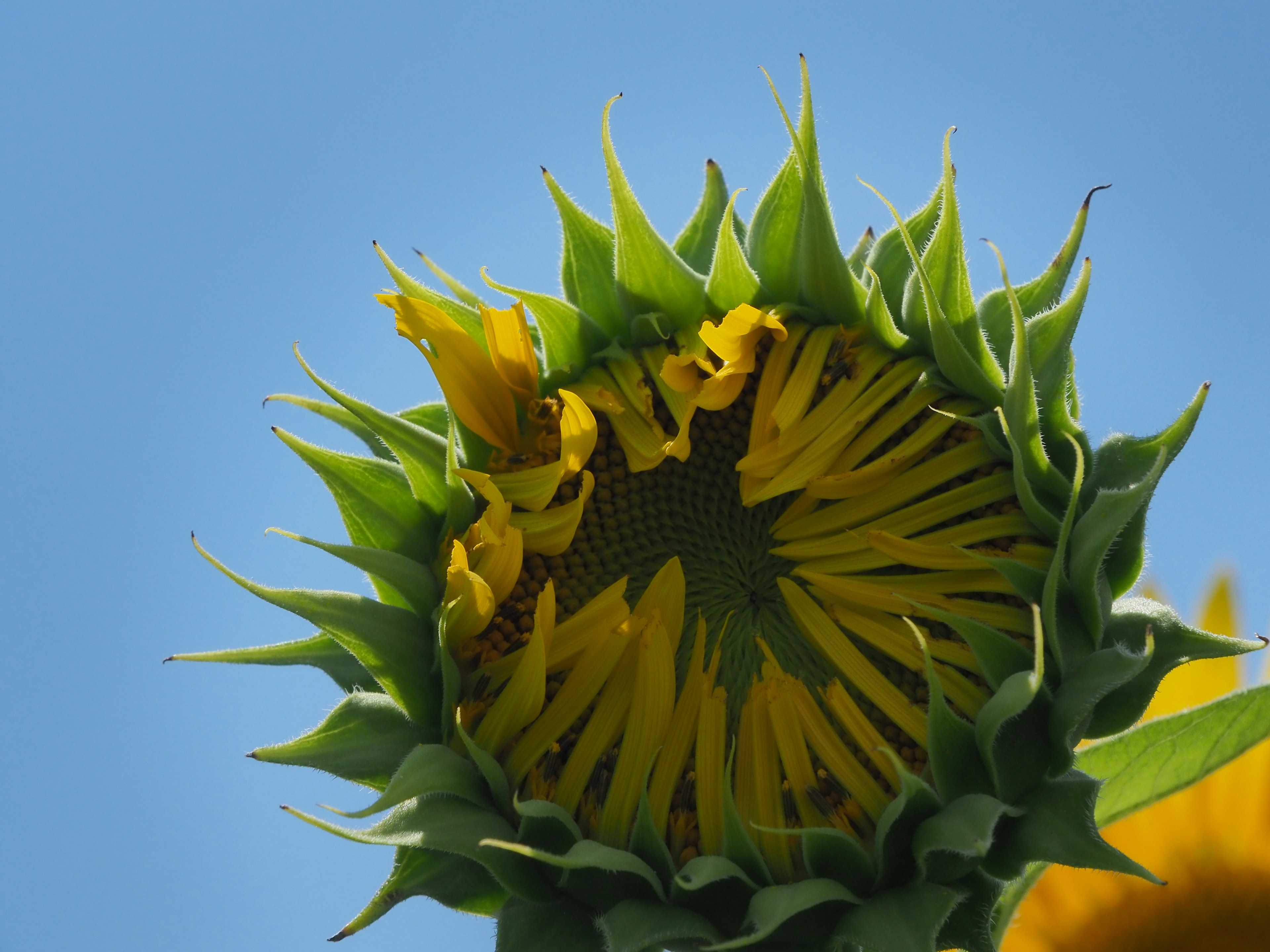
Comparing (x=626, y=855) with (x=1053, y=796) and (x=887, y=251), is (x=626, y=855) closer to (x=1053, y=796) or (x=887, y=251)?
(x=1053, y=796)

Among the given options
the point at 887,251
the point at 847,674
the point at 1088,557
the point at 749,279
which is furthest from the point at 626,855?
the point at 887,251

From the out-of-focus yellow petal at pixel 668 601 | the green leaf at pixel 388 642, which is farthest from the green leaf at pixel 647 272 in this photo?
the green leaf at pixel 388 642

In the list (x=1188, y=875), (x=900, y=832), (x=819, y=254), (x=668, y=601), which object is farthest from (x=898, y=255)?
(x=1188, y=875)

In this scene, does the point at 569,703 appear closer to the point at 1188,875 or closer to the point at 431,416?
the point at 431,416

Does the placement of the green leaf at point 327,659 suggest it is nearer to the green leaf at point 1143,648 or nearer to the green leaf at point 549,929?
the green leaf at point 549,929

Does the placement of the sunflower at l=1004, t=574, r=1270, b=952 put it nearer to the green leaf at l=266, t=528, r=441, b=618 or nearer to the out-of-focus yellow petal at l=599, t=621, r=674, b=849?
the out-of-focus yellow petal at l=599, t=621, r=674, b=849
